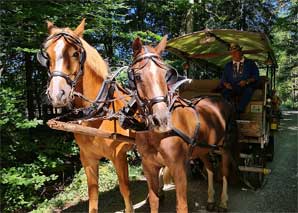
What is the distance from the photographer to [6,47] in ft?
22.9

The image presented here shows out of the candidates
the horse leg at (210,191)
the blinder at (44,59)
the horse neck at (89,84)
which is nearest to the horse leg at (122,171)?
the horse neck at (89,84)

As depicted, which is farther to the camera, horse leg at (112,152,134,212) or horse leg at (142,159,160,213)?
horse leg at (112,152,134,212)

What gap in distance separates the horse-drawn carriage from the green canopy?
125cm

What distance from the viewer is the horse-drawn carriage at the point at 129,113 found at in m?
3.15

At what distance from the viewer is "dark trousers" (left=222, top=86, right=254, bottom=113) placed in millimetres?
5883

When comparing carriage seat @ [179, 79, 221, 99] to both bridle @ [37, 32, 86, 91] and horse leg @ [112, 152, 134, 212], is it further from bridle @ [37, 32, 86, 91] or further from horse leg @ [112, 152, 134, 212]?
bridle @ [37, 32, 86, 91]

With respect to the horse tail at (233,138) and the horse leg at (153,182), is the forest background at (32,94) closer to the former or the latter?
the horse leg at (153,182)

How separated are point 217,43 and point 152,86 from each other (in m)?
4.03

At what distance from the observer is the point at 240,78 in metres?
6.00

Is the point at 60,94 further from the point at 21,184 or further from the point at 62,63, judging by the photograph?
the point at 21,184

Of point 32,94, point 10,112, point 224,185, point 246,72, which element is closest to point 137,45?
point 224,185

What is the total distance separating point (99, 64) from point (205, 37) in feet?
8.02

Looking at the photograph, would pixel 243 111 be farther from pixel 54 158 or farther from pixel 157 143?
pixel 54 158

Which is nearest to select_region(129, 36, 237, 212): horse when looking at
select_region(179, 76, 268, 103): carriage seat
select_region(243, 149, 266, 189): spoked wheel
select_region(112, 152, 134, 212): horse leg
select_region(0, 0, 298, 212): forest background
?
select_region(112, 152, 134, 212): horse leg
